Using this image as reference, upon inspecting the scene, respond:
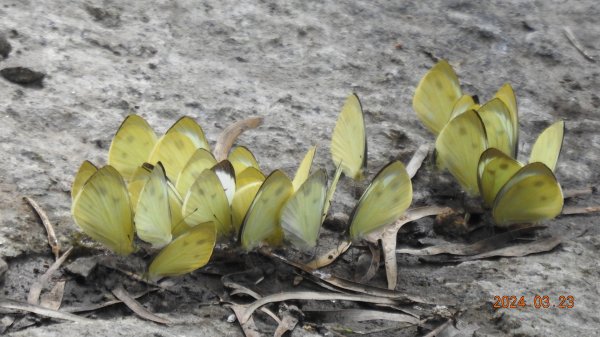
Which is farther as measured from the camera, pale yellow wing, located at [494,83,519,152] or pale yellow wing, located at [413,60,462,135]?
pale yellow wing, located at [413,60,462,135]

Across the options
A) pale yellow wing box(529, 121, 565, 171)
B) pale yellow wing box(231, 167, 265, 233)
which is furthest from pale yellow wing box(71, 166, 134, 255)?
pale yellow wing box(529, 121, 565, 171)

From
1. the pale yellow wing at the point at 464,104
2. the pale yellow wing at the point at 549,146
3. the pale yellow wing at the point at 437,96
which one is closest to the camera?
the pale yellow wing at the point at 549,146

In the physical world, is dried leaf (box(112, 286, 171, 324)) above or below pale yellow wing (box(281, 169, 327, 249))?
below

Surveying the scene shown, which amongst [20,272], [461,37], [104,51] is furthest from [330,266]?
[461,37]

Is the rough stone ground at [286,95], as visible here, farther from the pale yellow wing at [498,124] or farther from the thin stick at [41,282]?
the pale yellow wing at [498,124]

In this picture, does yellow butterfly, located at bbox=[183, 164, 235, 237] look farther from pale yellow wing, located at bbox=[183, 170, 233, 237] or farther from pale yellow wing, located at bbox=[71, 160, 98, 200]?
pale yellow wing, located at bbox=[71, 160, 98, 200]

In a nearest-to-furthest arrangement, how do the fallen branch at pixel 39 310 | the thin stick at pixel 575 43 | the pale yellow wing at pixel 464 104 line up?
the fallen branch at pixel 39 310, the pale yellow wing at pixel 464 104, the thin stick at pixel 575 43

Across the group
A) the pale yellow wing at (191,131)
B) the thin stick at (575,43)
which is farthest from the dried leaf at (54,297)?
the thin stick at (575,43)
